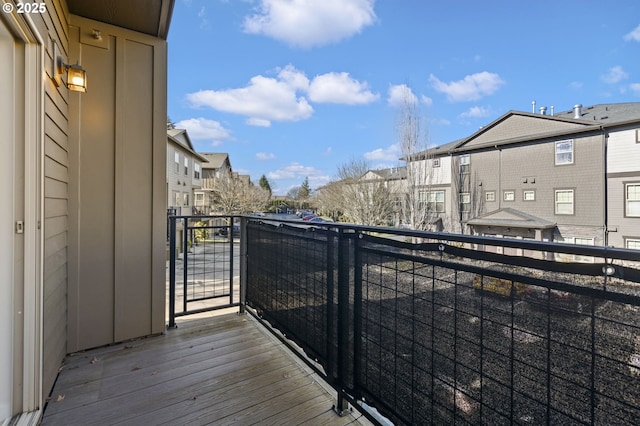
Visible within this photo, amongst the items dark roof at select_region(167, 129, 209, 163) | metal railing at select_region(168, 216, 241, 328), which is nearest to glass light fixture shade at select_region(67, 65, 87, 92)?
metal railing at select_region(168, 216, 241, 328)

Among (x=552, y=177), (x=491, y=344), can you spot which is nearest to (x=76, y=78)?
(x=491, y=344)

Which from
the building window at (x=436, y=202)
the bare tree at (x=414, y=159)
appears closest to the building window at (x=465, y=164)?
the building window at (x=436, y=202)

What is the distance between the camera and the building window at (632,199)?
9938mm

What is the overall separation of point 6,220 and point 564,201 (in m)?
15.1

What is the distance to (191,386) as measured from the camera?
1.88 m

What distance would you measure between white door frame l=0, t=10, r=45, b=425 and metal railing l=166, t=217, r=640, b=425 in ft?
4.82

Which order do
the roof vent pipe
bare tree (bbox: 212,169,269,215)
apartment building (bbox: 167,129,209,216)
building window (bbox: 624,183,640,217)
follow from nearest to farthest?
1. building window (bbox: 624,183,640,217)
2. the roof vent pipe
3. apartment building (bbox: 167,129,209,216)
4. bare tree (bbox: 212,169,269,215)

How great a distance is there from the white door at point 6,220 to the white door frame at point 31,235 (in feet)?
0.07

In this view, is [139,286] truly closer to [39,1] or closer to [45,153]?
[45,153]

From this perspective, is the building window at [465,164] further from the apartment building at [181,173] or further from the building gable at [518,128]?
the apartment building at [181,173]

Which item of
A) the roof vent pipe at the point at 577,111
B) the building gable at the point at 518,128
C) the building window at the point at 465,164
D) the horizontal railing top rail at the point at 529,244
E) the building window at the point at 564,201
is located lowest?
the horizontal railing top rail at the point at 529,244

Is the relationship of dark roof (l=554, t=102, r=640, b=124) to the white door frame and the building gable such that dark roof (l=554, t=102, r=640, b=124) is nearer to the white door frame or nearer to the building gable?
the building gable

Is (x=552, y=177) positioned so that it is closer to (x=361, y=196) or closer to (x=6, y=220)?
(x=361, y=196)

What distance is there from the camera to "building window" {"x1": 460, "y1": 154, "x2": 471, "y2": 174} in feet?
47.8
